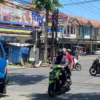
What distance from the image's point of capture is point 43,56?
3497 centimetres

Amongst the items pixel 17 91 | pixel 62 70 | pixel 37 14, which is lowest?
pixel 17 91

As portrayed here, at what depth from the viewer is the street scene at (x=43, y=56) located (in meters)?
11.7

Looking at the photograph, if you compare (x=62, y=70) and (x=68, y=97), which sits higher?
(x=62, y=70)

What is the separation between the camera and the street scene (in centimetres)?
1167

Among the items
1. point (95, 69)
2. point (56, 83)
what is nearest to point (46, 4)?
point (56, 83)

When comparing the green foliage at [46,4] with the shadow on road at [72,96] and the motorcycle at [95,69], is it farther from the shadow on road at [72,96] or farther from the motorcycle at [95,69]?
the motorcycle at [95,69]

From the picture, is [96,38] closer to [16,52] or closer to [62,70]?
[16,52]

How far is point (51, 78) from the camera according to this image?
37.4ft

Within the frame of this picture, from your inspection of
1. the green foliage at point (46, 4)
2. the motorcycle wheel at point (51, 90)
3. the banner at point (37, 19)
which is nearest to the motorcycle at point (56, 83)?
the motorcycle wheel at point (51, 90)

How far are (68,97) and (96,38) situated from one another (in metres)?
69.6

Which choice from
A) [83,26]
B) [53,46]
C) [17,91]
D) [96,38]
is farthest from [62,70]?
[96,38]

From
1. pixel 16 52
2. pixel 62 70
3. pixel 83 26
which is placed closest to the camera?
pixel 62 70

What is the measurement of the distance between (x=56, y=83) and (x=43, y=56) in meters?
23.3

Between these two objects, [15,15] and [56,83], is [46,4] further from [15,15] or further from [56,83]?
[15,15]
